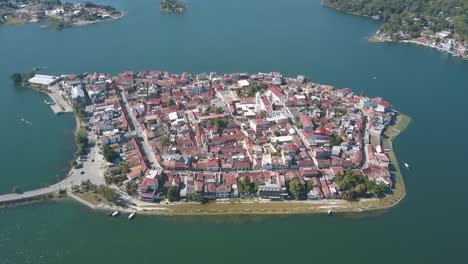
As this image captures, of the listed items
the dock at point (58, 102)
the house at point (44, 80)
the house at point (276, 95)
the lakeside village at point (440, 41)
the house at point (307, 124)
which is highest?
the lakeside village at point (440, 41)

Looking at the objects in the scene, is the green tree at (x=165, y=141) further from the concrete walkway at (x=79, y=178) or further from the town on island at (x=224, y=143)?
the concrete walkway at (x=79, y=178)

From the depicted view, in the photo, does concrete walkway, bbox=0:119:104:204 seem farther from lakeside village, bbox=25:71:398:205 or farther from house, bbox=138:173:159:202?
house, bbox=138:173:159:202

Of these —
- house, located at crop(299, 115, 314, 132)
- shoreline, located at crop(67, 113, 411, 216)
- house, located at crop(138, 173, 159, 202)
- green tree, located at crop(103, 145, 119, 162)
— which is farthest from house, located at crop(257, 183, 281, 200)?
green tree, located at crop(103, 145, 119, 162)

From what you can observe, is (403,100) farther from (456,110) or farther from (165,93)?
(165,93)

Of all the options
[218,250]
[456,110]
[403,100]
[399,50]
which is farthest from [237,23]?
[218,250]

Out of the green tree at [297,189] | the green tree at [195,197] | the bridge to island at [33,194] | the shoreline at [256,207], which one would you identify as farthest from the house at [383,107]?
the bridge to island at [33,194]

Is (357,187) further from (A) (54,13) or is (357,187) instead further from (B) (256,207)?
(A) (54,13)
